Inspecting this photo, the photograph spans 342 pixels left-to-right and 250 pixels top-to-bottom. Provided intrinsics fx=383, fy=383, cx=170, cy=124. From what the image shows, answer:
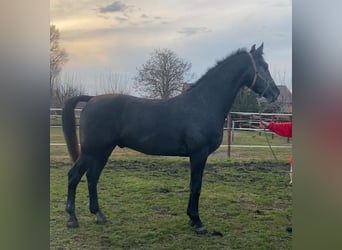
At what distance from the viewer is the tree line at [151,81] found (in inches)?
81.3

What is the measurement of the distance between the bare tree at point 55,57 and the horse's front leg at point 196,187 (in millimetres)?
848

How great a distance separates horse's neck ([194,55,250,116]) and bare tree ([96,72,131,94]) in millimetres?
392

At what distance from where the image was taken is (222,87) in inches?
84.0

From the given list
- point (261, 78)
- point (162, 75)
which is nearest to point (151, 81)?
point (162, 75)

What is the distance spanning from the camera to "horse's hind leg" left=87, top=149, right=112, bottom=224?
212 cm

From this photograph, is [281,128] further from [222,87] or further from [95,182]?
[95,182]

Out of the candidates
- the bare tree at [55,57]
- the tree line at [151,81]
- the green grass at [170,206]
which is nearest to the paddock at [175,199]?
the green grass at [170,206]

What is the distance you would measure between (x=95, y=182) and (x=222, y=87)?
882 mm

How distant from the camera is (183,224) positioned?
2100 millimetres

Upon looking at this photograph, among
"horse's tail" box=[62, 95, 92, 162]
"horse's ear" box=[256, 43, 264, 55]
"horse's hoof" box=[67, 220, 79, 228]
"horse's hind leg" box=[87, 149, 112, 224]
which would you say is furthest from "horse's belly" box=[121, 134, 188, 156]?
"horse's ear" box=[256, 43, 264, 55]
